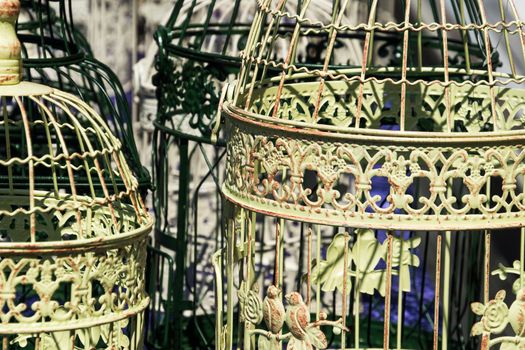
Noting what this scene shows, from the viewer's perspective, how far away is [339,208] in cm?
219

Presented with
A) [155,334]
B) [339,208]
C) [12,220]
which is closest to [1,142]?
[155,334]

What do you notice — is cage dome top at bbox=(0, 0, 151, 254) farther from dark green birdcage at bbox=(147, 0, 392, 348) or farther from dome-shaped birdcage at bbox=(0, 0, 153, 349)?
dark green birdcage at bbox=(147, 0, 392, 348)

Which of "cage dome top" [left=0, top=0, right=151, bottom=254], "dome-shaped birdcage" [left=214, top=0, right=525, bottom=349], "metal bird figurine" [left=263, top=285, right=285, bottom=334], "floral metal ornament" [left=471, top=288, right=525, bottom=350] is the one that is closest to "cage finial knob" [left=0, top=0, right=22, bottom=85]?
"cage dome top" [left=0, top=0, right=151, bottom=254]

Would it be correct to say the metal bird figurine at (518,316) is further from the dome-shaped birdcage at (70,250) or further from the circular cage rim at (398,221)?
the dome-shaped birdcage at (70,250)

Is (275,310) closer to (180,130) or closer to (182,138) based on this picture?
(182,138)

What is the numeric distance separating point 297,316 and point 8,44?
71 cm

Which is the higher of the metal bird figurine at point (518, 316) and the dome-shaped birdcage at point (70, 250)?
the dome-shaped birdcage at point (70, 250)

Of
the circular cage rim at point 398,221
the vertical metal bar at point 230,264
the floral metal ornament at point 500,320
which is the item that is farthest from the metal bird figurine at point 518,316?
the vertical metal bar at point 230,264

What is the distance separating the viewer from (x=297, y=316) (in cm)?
226

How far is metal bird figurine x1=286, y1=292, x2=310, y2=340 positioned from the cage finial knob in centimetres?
64

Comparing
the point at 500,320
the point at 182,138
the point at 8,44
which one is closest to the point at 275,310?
the point at 500,320

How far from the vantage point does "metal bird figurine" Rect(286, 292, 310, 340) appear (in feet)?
7.41

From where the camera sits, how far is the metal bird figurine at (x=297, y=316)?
88.9 inches

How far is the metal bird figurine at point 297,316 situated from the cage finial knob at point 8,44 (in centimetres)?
64
